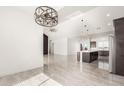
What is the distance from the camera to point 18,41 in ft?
14.3

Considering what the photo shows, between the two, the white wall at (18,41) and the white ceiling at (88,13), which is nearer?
the white wall at (18,41)

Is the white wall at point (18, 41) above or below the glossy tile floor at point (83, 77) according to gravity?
above

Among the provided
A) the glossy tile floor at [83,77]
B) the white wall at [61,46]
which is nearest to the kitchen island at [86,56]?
the glossy tile floor at [83,77]

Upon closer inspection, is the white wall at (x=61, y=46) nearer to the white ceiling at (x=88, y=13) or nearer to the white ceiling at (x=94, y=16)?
the white ceiling at (x=94, y=16)

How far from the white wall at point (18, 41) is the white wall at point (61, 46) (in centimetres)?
662

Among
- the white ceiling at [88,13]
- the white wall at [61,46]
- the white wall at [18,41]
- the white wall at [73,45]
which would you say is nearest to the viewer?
the white wall at [18,41]

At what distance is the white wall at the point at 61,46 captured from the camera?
39.0 feet

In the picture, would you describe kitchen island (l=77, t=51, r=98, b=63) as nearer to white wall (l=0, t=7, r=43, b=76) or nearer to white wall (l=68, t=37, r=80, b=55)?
white wall (l=0, t=7, r=43, b=76)

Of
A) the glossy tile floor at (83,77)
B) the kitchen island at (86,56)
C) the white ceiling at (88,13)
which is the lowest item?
the glossy tile floor at (83,77)
